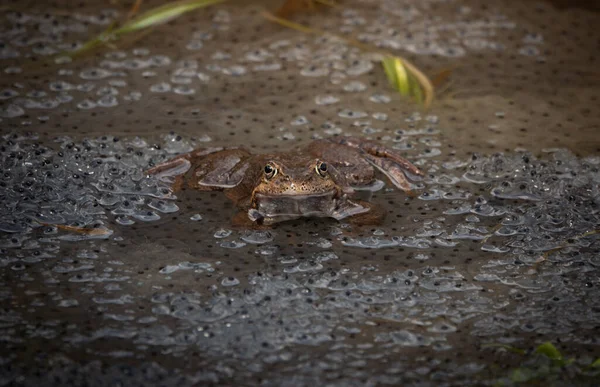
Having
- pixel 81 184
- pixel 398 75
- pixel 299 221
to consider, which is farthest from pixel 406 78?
pixel 81 184

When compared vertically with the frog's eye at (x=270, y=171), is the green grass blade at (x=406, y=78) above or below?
above

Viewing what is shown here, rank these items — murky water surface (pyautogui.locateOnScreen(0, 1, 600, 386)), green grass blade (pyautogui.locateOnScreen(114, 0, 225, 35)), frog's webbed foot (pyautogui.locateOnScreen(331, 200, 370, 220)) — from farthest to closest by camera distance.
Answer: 1. green grass blade (pyautogui.locateOnScreen(114, 0, 225, 35))
2. frog's webbed foot (pyautogui.locateOnScreen(331, 200, 370, 220))
3. murky water surface (pyautogui.locateOnScreen(0, 1, 600, 386))

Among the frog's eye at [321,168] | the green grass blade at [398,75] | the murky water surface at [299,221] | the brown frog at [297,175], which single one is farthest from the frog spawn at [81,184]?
A: the green grass blade at [398,75]

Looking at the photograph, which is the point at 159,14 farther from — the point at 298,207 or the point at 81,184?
the point at 298,207

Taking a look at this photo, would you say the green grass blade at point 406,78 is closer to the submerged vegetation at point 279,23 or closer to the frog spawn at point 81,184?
the submerged vegetation at point 279,23

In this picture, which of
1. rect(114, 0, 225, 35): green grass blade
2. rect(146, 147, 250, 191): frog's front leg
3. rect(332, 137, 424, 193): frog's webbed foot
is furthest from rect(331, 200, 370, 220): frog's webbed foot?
rect(114, 0, 225, 35): green grass blade

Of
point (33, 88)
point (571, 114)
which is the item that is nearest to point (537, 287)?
point (571, 114)

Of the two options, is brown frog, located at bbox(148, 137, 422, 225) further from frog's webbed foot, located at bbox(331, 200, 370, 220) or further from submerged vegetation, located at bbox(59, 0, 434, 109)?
submerged vegetation, located at bbox(59, 0, 434, 109)
